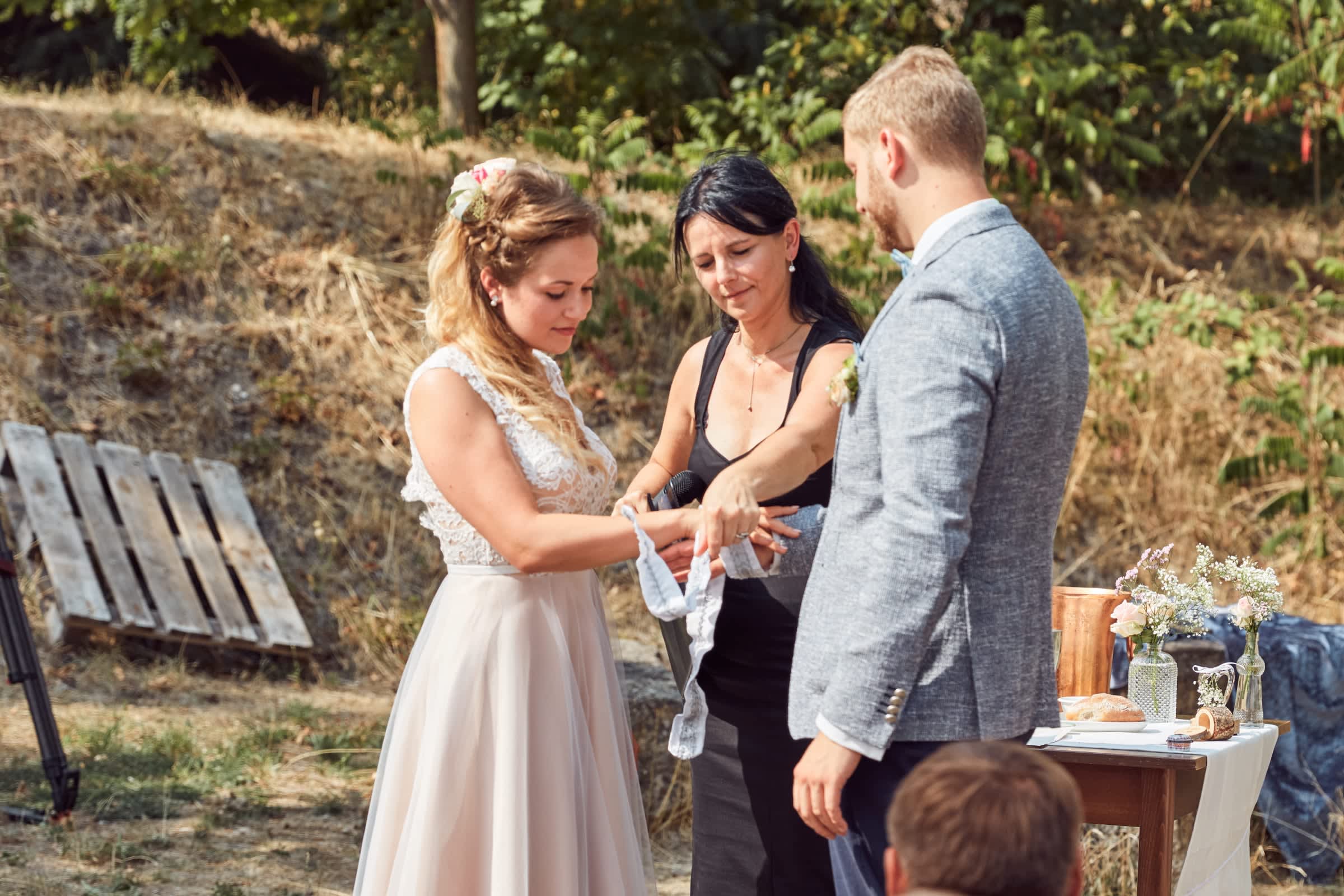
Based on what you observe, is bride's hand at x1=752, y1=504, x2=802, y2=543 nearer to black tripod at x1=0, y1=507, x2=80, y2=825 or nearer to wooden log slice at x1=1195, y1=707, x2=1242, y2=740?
wooden log slice at x1=1195, y1=707, x2=1242, y2=740

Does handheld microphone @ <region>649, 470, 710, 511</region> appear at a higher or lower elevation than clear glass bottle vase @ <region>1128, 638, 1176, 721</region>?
higher

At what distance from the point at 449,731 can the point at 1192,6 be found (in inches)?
441

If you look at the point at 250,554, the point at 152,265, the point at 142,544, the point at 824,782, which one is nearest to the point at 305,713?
the point at 250,554

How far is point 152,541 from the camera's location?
7.95m

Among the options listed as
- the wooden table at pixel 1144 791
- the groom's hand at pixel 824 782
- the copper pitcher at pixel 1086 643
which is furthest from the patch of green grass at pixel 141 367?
the groom's hand at pixel 824 782

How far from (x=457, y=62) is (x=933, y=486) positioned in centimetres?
1081

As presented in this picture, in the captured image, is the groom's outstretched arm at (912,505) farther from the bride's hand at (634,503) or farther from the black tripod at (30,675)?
the black tripod at (30,675)

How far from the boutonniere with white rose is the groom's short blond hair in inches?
14.8

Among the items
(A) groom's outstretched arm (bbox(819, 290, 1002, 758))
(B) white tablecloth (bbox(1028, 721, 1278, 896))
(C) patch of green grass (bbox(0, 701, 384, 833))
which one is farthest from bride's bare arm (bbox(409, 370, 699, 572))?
(C) patch of green grass (bbox(0, 701, 384, 833))

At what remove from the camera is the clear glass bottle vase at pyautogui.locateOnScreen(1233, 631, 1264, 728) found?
367 centimetres

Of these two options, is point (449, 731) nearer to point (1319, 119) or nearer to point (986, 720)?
point (986, 720)

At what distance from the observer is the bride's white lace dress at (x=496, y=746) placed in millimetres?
2852

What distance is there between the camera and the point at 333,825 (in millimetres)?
5676

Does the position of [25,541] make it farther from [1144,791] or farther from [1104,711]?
[1144,791]
